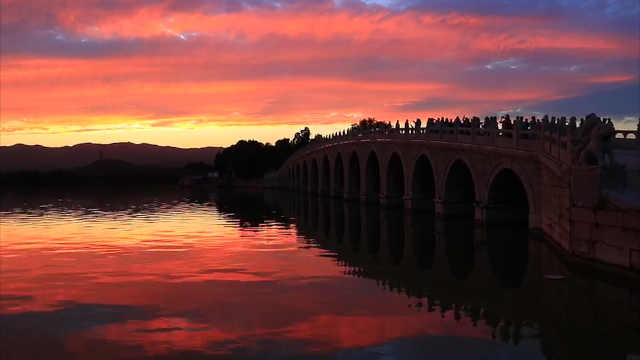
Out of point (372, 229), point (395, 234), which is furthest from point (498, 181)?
point (372, 229)

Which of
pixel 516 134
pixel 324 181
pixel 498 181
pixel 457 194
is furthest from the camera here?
pixel 324 181

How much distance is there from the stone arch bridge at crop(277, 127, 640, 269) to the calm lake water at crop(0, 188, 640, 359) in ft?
3.79

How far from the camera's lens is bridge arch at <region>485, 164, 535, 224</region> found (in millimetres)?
36312

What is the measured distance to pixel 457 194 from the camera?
4209 cm

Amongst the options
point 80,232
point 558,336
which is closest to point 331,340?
point 558,336

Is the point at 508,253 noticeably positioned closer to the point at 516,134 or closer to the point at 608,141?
the point at 608,141

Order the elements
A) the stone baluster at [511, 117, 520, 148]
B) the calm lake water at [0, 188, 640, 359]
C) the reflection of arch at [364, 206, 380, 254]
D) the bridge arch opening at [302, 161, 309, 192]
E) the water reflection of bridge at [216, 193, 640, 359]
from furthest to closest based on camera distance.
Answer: the bridge arch opening at [302, 161, 309, 192] → the stone baluster at [511, 117, 520, 148] → the reflection of arch at [364, 206, 380, 254] → the water reflection of bridge at [216, 193, 640, 359] → the calm lake water at [0, 188, 640, 359]

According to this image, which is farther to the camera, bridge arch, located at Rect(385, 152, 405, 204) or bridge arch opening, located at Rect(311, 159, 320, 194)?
bridge arch opening, located at Rect(311, 159, 320, 194)

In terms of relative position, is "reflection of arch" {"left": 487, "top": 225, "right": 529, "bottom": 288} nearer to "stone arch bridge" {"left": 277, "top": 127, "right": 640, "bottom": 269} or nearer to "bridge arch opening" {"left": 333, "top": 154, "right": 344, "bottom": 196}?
"stone arch bridge" {"left": 277, "top": 127, "right": 640, "bottom": 269}

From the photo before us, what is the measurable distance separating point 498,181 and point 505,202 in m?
1.16

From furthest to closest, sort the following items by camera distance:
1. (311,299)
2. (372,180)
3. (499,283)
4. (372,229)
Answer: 1. (372,180)
2. (372,229)
3. (499,283)
4. (311,299)

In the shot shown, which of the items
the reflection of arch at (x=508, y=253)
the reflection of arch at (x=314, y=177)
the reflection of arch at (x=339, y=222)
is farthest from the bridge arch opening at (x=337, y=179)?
the reflection of arch at (x=508, y=253)

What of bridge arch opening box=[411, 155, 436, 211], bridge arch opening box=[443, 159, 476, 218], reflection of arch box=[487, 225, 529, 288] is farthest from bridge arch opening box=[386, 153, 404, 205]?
reflection of arch box=[487, 225, 529, 288]

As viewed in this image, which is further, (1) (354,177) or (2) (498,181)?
(1) (354,177)
